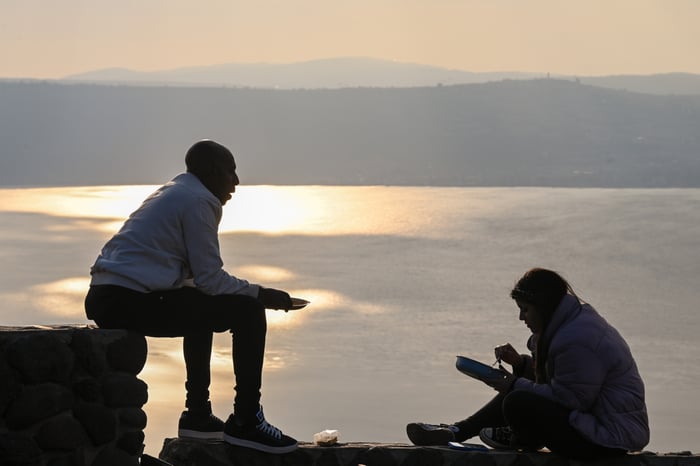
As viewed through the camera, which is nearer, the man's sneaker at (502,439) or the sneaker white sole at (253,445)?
the sneaker white sole at (253,445)

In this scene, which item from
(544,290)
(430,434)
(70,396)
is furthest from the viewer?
(430,434)

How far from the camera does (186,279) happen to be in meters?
4.84

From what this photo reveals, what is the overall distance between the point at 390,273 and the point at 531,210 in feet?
84.1

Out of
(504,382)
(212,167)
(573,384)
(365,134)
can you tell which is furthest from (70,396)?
(365,134)

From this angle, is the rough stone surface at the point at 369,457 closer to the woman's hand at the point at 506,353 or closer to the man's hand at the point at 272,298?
the woman's hand at the point at 506,353

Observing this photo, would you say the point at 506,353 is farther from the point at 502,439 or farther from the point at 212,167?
the point at 212,167

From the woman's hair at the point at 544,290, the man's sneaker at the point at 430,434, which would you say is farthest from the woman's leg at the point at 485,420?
the woman's hair at the point at 544,290

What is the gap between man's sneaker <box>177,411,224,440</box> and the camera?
5.17m

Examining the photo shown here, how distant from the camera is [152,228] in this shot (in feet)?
15.5

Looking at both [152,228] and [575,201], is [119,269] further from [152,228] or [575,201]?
[575,201]

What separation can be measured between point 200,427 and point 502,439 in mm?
1240

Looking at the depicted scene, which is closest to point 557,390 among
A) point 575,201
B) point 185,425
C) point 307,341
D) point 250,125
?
point 185,425

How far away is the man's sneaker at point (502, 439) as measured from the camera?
5.12 meters

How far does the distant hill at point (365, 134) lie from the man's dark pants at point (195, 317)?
7813 centimetres
